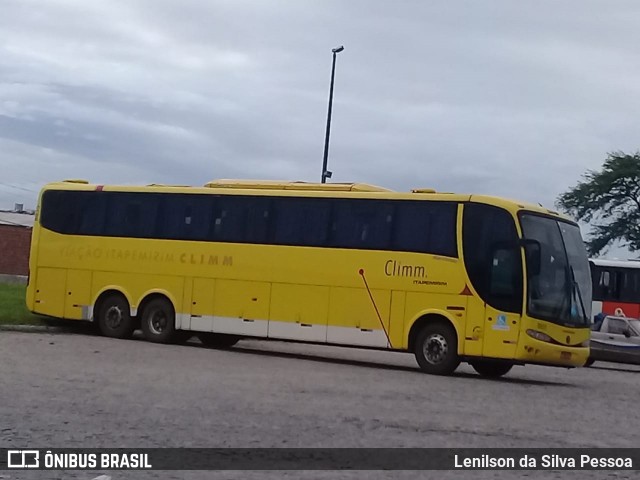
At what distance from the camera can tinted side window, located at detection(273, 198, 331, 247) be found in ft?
75.4

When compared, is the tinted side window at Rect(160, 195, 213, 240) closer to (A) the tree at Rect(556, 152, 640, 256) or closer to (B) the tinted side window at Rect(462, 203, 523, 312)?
(B) the tinted side window at Rect(462, 203, 523, 312)

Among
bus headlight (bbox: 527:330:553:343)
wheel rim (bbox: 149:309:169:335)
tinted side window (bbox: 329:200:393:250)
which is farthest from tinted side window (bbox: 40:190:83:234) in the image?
bus headlight (bbox: 527:330:553:343)

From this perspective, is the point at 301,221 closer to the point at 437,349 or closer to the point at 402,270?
the point at 402,270

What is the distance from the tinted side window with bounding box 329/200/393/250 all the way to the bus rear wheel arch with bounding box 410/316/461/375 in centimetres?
185

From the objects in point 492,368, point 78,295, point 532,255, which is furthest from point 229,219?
point 532,255

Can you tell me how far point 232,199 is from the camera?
79.9 ft

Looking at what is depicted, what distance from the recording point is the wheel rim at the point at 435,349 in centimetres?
2080

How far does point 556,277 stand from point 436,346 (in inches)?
Answer: 101

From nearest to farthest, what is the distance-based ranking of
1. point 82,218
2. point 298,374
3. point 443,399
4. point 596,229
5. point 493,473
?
point 493,473 < point 443,399 < point 298,374 < point 82,218 < point 596,229

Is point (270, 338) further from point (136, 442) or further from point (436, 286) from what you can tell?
point (136, 442)

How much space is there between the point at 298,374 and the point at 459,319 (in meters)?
3.82

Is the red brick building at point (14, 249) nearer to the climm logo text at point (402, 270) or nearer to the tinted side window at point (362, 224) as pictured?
the tinted side window at point (362, 224)

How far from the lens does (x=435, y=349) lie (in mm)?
20938

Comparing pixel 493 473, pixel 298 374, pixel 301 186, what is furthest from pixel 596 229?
pixel 493 473
